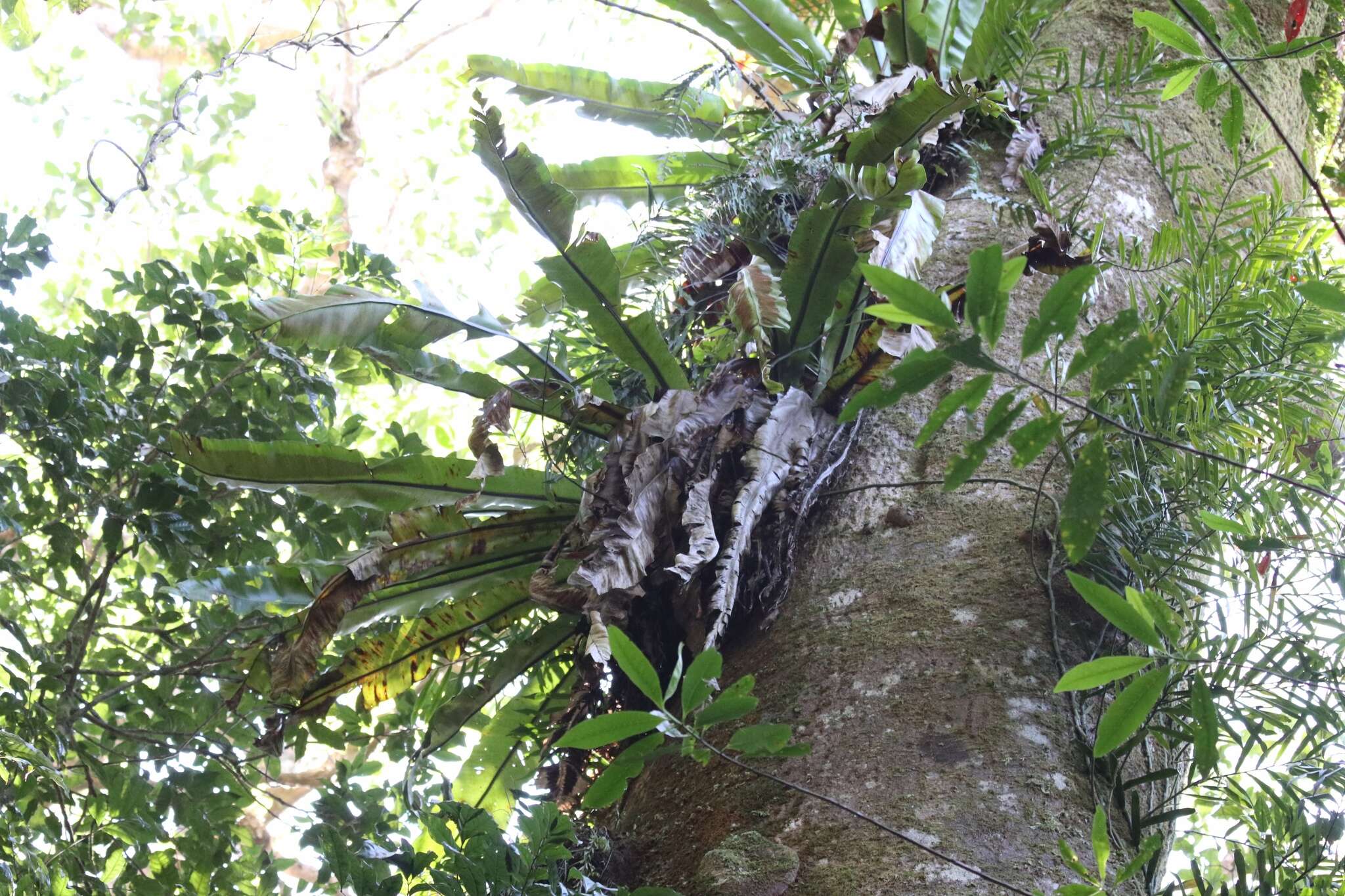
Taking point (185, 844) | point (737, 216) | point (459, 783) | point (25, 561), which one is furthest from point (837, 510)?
point (25, 561)

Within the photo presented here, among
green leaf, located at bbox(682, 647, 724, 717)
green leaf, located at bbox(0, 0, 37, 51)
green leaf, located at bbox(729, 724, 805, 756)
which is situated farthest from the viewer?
green leaf, located at bbox(0, 0, 37, 51)

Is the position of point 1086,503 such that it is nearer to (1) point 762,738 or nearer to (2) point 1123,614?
(2) point 1123,614

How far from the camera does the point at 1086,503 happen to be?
120cm

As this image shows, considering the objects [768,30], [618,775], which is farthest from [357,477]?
[768,30]

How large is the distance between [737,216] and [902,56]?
0.89 metres

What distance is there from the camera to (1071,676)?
1169 millimetres

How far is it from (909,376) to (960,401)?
0.20 feet

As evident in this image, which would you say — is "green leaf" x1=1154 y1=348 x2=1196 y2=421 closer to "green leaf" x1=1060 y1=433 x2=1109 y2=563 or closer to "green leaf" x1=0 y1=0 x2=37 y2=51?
"green leaf" x1=1060 y1=433 x2=1109 y2=563

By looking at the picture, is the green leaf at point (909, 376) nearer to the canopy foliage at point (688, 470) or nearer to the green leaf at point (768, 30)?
the canopy foliage at point (688, 470)

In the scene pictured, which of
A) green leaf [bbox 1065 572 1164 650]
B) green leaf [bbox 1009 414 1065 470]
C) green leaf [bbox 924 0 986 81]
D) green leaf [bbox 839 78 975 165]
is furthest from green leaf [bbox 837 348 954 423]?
green leaf [bbox 924 0 986 81]

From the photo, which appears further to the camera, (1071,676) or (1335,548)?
(1335,548)

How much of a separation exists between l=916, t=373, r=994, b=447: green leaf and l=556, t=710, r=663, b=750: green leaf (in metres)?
0.42

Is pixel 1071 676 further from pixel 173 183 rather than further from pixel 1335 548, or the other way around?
pixel 173 183

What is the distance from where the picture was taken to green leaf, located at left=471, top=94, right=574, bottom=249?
7.23 feet
